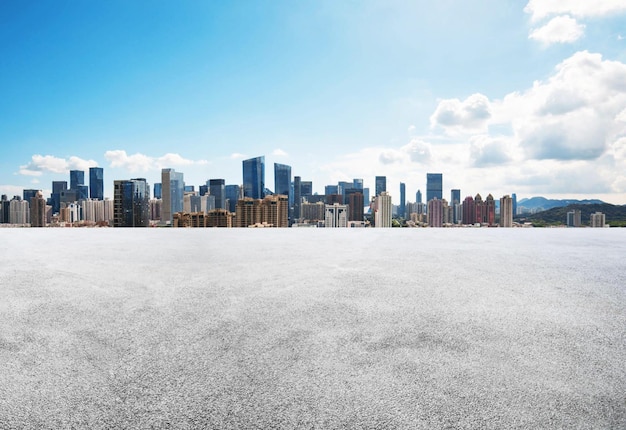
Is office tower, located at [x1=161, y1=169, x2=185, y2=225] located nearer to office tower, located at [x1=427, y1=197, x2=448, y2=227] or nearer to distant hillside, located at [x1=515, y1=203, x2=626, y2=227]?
office tower, located at [x1=427, y1=197, x2=448, y2=227]

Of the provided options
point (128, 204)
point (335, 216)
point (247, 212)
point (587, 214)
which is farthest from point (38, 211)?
point (587, 214)

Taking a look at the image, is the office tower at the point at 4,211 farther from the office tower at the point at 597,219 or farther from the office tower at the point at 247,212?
the office tower at the point at 597,219

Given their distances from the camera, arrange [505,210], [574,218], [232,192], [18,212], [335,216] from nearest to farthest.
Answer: [505,210] → [574,218] → [335,216] → [18,212] → [232,192]

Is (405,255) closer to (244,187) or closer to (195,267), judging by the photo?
(195,267)

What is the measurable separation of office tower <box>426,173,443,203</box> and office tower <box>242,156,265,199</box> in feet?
157

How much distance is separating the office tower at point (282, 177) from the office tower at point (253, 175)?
3.66 m

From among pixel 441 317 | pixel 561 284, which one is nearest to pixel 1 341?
pixel 441 317

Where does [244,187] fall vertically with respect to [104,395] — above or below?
above

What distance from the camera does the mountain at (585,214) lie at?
3756 cm

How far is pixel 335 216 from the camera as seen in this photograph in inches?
1575

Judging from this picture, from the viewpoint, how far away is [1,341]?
350 centimetres

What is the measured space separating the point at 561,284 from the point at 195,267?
6.00m

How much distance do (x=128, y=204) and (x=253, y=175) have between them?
69.9 metres

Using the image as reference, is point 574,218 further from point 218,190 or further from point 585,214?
point 218,190
